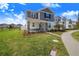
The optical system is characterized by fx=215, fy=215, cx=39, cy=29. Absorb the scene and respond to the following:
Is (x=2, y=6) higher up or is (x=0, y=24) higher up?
(x=2, y=6)

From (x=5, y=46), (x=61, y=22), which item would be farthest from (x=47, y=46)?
(x=5, y=46)

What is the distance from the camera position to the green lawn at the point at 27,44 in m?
1.76

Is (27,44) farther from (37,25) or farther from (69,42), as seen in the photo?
(69,42)

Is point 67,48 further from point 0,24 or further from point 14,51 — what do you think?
point 0,24

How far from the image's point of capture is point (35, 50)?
1773 millimetres

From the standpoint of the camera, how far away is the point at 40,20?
179cm

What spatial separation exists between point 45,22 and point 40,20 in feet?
0.15

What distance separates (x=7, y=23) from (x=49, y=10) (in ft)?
1.21

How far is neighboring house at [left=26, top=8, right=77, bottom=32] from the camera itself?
1776 millimetres

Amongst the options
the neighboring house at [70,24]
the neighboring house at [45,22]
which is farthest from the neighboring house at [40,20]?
the neighboring house at [70,24]

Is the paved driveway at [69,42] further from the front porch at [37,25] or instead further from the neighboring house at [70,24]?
the front porch at [37,25]

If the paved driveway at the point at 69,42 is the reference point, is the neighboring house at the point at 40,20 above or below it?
above

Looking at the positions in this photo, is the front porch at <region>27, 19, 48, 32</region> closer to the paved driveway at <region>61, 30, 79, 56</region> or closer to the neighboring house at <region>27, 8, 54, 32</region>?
the neighboring house at <region>27, 8, 54, 32</region>

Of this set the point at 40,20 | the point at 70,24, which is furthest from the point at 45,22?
the point at 70,24
